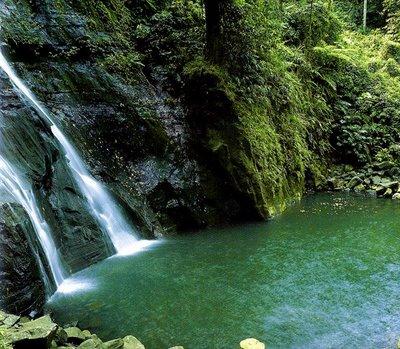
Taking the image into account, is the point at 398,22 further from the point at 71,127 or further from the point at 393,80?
the point at 71,127

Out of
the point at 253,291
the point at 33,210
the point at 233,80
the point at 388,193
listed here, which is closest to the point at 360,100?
the point at 388,193

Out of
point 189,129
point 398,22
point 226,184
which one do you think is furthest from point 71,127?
point 398,22

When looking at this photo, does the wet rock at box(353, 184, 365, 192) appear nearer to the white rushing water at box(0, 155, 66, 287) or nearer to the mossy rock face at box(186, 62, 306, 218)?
the mossy rock face at box(186, 62, 306, 218)

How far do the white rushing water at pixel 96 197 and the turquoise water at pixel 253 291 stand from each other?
0.69 m

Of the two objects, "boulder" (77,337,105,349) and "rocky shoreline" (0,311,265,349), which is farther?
"boulder" (77,337,105,349)

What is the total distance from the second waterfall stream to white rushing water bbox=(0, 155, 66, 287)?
156 centimetres

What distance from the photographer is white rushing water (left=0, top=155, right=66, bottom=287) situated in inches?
281

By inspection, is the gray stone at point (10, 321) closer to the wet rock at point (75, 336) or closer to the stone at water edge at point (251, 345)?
the wet rock at point (75, 336)

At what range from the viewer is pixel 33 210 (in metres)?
7.45

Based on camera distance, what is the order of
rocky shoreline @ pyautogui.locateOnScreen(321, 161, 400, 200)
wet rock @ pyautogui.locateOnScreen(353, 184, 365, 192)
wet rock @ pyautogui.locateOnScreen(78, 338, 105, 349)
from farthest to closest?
wet rock @ pyautogui.locateOnScreen(353, 184, 365, 192)
rocky shoreline @ pyautogui.locateOnScreen(321, 161, 400, 200)
wet rock @ pyautogui.locateOnScreen(78, 338, 105, 349)

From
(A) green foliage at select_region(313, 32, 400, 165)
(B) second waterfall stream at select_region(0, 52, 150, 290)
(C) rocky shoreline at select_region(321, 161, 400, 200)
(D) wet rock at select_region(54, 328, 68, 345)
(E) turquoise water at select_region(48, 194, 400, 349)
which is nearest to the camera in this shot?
(D) wet rock at select_region(54, 328, 68, 345)

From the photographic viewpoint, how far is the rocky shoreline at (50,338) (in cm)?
438

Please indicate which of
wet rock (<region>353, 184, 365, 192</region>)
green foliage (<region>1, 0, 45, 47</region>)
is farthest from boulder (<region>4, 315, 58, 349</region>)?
wet rock (<region>353, 184, 365, 192</region>)

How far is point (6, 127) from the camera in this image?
817 centimetres
